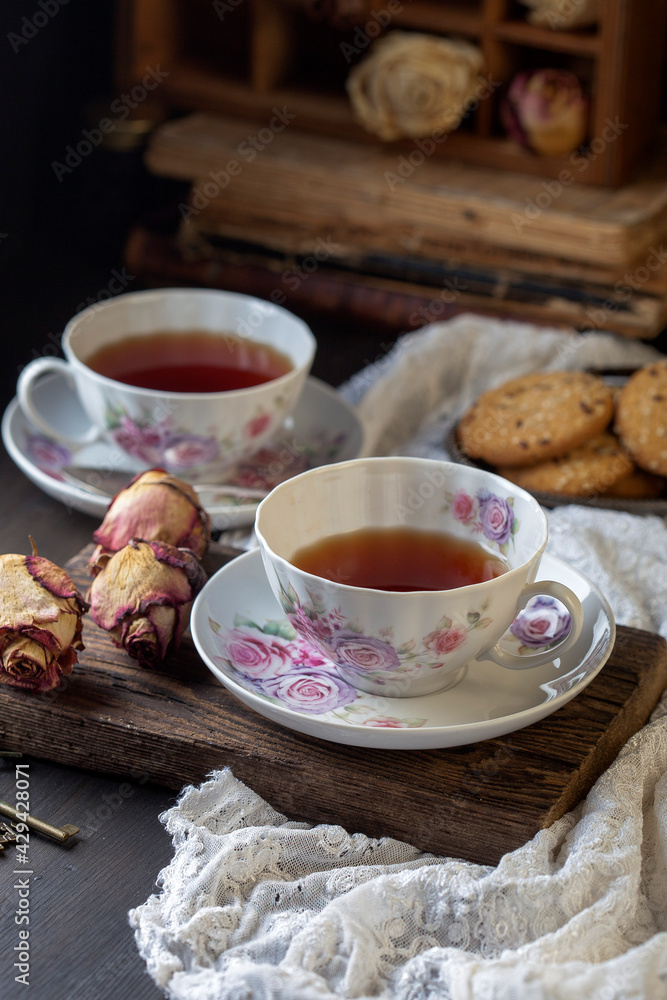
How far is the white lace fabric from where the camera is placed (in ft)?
1.85

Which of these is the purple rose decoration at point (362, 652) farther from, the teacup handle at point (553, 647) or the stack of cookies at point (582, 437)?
the stack of cookies at point (582, 437)

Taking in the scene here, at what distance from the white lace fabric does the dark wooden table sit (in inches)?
0.8

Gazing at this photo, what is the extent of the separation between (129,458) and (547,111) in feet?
2.57

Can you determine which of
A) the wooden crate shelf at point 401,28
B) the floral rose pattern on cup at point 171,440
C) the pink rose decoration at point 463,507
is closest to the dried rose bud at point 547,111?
the wooden crate shelf at point 401,28

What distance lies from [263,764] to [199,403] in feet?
1.30

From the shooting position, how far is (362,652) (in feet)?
2.18

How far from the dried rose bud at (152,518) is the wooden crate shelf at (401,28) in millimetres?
888

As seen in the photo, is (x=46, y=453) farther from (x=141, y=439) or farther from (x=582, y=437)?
(x=582, y=437)

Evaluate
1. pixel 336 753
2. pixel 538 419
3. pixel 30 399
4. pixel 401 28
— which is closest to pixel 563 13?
pixel 401 28

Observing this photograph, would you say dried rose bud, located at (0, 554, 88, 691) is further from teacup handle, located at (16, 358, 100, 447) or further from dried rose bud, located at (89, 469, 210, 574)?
teacup handle, located at (16, 358, 100, 447)

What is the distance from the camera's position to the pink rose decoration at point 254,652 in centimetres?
72

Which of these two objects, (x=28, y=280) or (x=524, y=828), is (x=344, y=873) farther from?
(x=28, y=280)

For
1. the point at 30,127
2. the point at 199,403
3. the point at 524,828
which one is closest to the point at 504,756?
the point at 524,828

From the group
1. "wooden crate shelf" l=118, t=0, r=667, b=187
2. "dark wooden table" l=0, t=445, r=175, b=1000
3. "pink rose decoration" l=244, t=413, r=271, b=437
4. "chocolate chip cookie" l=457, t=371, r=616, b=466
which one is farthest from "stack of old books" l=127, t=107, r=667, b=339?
"dark wooden table" l=0, t=445, r=175, b=1000
